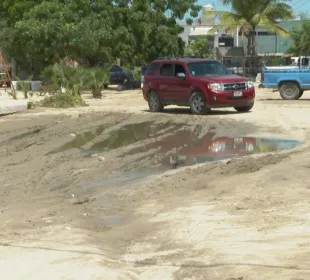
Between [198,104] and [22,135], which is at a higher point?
[198,104]

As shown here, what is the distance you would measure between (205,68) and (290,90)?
7.08 m

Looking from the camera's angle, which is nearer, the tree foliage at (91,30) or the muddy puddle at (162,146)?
the muddy puddle at (162,146)

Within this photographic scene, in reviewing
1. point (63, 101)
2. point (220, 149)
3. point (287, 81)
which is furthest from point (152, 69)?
point (220, 149)

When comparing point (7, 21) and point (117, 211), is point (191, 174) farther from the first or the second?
point (7, 21)

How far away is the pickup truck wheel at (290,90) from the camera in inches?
1128

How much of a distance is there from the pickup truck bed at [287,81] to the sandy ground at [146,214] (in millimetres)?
12235

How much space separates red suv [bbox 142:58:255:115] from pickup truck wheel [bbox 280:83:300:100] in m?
6.14

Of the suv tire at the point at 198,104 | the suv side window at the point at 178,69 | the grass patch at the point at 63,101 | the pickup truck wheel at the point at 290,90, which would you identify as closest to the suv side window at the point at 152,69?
the suv side window at the point at 178,69

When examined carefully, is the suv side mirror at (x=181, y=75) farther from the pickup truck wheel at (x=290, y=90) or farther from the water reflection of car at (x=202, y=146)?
the pickup truck wheel at (x=290, y=90)

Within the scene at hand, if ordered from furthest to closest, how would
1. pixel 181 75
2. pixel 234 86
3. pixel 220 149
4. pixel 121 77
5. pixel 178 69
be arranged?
pixel 121 77
pixel 178 69
pixel 181 75
pixel 234 86
pixel 220 149

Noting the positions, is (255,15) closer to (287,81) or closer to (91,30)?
(91,30)

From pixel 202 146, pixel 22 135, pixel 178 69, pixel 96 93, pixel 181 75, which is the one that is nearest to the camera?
pixel 202 146

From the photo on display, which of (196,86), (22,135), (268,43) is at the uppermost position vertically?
(268,43)

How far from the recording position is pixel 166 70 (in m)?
23.8
